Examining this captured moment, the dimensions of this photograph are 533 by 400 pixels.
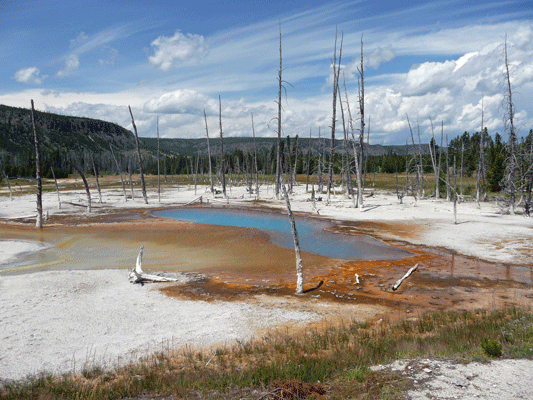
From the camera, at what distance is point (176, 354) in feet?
27.4

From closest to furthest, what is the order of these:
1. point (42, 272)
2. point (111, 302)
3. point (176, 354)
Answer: point (176, 354) → point (111, 302) → point (42, 272)

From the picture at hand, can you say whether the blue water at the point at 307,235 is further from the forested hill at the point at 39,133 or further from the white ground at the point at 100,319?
the forested hill at the point at 39,133

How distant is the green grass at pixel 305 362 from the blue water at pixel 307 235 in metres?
8.82

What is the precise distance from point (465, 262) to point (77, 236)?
22.6 m

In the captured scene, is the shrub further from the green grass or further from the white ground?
the white ground

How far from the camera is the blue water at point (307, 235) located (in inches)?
733

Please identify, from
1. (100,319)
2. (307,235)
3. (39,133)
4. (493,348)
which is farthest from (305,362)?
(39,133)

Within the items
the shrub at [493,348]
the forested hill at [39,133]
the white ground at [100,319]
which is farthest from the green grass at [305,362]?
the forested hill at [39,133]

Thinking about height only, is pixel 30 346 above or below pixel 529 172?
below

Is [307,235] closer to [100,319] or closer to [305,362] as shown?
[100,319]

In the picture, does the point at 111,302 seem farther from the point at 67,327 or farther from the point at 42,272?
the point at 42,272

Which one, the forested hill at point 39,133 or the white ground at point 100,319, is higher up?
the forested hill at point 39,133

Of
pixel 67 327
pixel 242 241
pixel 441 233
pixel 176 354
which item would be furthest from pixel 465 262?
pixel 67 327

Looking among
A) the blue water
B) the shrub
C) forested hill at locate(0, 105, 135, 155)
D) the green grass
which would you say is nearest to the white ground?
the shrub
